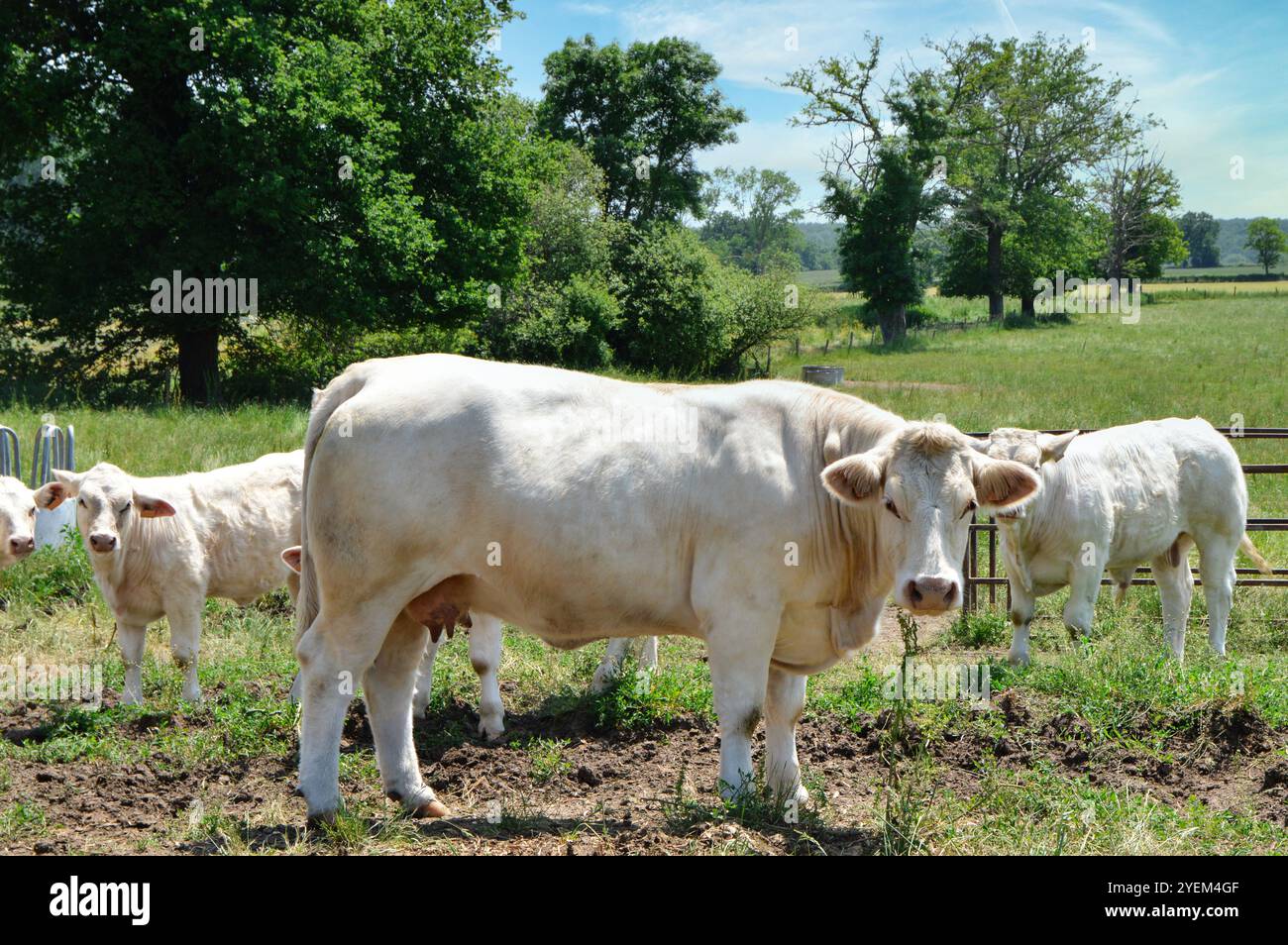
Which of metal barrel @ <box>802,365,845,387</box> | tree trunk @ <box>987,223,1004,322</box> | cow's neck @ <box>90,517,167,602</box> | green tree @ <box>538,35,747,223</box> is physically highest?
green tree @ <box>538,35,747,223</box>

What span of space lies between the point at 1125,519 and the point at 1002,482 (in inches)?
212

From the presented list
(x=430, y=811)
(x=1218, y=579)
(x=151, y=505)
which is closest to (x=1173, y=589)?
(x=1218, y=579)

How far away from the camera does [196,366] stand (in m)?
26.2

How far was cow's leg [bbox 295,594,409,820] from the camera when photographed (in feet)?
17.2

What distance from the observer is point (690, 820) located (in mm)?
5086

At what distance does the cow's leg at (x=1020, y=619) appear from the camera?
930 cm

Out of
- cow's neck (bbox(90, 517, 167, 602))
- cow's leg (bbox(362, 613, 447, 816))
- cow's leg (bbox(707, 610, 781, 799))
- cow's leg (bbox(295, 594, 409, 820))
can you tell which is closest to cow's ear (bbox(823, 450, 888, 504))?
cow's leg (bbox(707, 610, 781, 799))

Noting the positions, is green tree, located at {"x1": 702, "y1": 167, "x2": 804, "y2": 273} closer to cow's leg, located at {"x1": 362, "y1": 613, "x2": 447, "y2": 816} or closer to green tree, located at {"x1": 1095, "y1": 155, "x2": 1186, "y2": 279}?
green tree, located at {"x1": 1095, "y1": 155, "x2": 1186, "y2": 279}

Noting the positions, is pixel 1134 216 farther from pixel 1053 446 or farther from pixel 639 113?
pixel 1053 446

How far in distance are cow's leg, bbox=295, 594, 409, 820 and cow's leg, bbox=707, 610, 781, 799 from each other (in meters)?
1.61

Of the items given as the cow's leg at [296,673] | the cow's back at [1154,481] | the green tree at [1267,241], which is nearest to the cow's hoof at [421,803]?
the cow's leg at [296,673]

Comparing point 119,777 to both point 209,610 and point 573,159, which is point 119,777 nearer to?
point 209,610

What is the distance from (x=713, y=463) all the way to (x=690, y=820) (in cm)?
170
